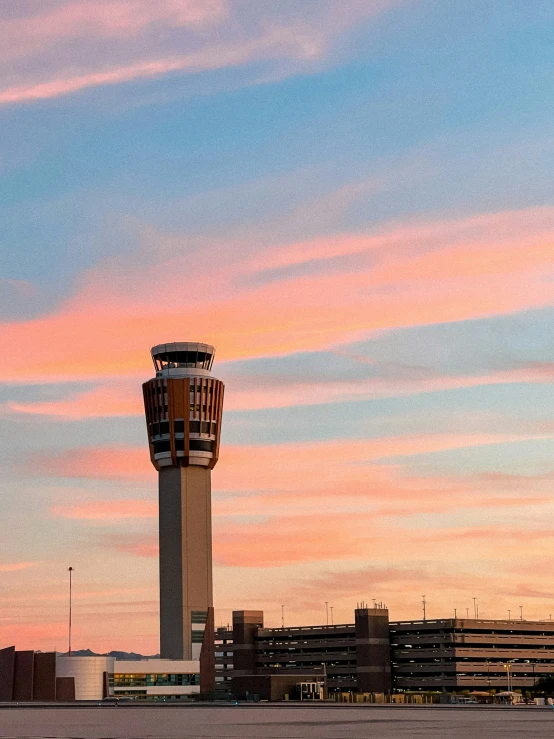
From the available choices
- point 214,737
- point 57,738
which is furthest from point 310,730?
point 57,738

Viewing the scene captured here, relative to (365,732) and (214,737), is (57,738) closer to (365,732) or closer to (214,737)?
(214,737)

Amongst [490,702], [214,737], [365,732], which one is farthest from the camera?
[490,702]

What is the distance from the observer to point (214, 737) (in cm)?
7088

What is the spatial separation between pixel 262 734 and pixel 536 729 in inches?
739

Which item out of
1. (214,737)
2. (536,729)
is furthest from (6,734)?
(536,729)

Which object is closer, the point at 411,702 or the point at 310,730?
the point at 310,730

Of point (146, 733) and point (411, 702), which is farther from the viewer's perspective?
point (411, 702)

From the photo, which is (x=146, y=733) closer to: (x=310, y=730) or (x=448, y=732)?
(x=310, y=730)

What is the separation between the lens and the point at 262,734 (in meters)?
73.5

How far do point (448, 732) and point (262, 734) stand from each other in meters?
12.1

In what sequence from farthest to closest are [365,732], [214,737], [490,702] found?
[490,702], [365,732], [214,737]

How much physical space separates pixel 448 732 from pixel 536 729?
667 cm

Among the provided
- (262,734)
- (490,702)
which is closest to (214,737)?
(262,734)

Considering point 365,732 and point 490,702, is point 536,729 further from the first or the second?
point 490,702
